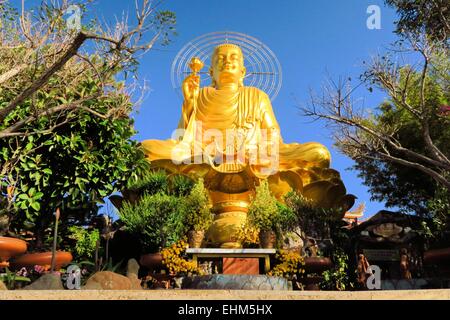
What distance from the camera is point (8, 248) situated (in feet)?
Result: 22.0

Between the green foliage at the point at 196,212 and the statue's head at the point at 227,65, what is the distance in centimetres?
484

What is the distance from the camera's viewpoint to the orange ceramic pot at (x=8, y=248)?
21.8ft

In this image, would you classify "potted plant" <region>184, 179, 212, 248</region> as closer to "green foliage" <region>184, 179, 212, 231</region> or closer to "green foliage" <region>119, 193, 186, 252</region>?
"green foliage" <region>184, 179, 212, 231</region>

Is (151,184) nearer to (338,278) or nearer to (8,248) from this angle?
(8,248)

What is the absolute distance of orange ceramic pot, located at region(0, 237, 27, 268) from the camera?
6637mm

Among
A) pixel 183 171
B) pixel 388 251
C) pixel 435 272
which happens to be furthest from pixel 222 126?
pixel 435 272

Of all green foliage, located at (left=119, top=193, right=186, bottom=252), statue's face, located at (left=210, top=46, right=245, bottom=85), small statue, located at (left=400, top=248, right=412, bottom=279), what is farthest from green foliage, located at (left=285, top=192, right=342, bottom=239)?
statue's face, located at (left=210, top=46, right=245, bottom=85)

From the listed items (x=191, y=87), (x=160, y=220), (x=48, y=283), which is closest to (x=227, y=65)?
(x=191, y=87)

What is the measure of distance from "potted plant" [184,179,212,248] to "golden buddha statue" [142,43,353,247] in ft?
3.30

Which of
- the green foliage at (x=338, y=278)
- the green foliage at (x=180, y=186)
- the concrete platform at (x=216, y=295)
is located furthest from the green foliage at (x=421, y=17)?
the concrete platform at (x=216, y=295)

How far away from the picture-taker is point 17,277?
22.0 feet

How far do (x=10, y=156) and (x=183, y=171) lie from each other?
11.8 feet

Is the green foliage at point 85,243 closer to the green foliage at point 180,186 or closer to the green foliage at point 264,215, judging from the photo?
the green foliage at point 180,186
